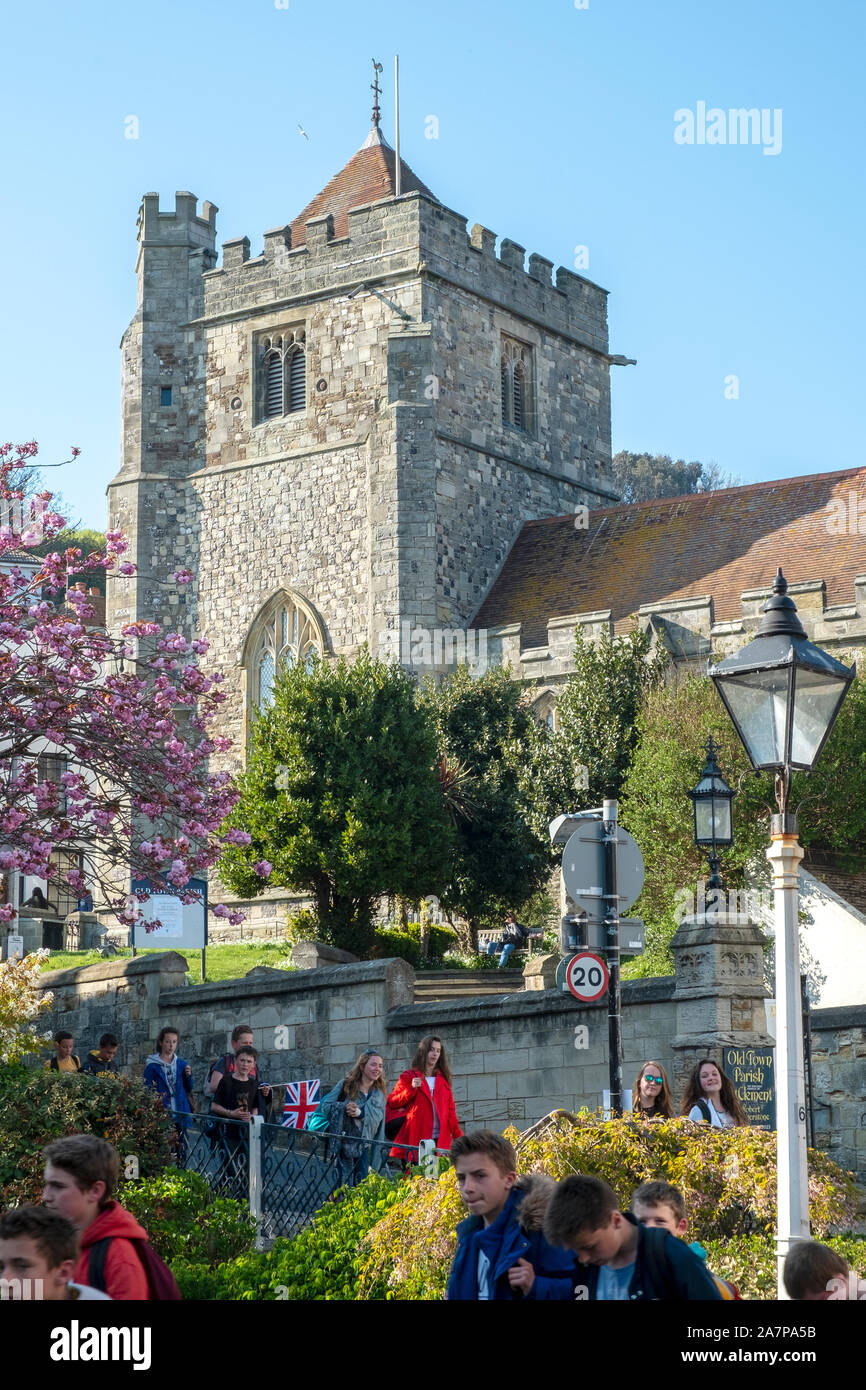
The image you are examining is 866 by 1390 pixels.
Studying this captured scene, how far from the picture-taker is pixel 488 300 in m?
40.5

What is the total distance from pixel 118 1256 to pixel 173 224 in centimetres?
3865

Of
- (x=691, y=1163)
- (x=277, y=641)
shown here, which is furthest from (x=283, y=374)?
(x=691, y=1163)

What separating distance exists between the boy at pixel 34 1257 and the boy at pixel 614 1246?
4.98 ft

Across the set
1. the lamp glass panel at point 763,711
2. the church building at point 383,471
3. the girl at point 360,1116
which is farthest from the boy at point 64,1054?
the church building at point 383,471

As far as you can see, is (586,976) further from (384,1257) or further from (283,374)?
Result: (283,374)

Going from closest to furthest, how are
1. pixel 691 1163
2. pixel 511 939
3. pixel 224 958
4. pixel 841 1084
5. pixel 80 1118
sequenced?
pixel 691 1163 → pixel 80 1118 → pixel 841 1084 → pixel 511 939 → pixel 224 958

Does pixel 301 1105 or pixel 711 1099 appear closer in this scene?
pixel 711 1099

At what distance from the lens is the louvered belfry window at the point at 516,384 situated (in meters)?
41.3

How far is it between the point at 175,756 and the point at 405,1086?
15.5 ft

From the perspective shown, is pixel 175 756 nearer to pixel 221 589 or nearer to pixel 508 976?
pixel 508 976

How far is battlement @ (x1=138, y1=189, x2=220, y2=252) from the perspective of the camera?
42250 millimetres

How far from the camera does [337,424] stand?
39469 mm

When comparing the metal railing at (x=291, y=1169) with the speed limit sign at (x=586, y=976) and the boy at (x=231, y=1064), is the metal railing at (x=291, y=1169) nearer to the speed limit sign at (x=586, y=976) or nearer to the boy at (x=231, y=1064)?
the boy at (x=231, y=1064)
